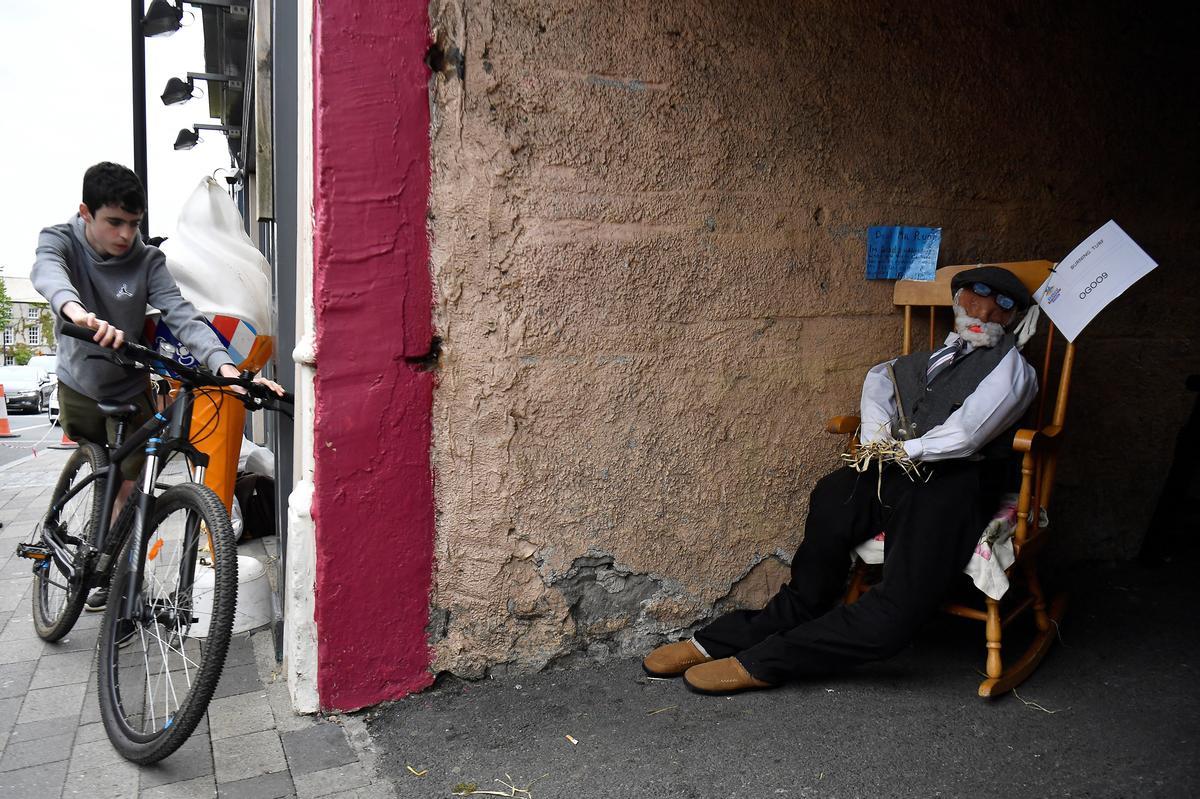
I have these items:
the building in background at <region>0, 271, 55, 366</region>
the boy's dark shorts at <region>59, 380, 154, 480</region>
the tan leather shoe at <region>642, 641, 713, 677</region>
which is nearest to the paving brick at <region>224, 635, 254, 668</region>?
the boy's dark shorts at <region>59, 380, 154, 480</region>

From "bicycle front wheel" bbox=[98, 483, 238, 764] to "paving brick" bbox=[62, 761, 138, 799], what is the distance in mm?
45

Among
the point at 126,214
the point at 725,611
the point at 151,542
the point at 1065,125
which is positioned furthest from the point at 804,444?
the point at 126,214

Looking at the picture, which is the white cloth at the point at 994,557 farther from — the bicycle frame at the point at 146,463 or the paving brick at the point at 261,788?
the bicycle frame at the point at 146,463

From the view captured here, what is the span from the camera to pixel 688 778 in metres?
2.36

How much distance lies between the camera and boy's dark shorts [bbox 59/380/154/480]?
323cm

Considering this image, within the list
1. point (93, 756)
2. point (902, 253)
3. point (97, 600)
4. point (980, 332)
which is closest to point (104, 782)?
point (93, 756)

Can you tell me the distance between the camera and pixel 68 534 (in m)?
3.41

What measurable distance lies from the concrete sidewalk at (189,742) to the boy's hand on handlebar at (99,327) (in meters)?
1.20

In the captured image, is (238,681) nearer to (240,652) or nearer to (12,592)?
(240,652)

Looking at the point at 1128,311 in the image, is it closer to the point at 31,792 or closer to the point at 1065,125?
the point at 1065,125

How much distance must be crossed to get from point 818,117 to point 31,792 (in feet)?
10.6

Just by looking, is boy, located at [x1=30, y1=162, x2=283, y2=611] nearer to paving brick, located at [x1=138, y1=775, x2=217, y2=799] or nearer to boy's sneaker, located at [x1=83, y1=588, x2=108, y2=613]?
boy's sneaker, located at [x1=83, y1=588, x2=108, y2=613]

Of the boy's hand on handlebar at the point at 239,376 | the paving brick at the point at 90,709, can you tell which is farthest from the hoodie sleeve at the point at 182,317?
the paving brick at the point at 90,709

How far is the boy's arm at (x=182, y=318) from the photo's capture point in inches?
118
